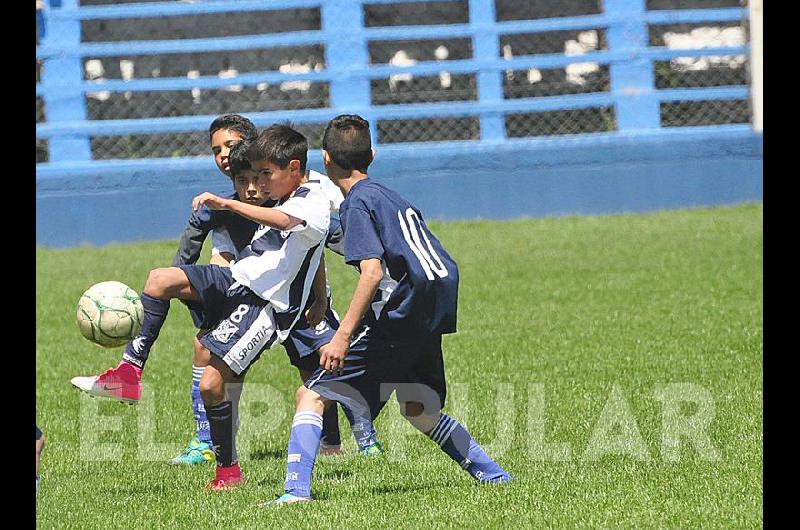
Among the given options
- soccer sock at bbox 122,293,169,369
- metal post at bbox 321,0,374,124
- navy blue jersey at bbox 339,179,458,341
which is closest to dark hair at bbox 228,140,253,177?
soccer sock at bbox 122,293,169,369

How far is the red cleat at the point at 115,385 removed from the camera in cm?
624

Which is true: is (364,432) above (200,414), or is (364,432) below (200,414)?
below

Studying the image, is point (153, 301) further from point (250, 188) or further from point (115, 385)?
point (250, 188)

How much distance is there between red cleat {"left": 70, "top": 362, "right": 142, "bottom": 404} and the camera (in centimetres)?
624

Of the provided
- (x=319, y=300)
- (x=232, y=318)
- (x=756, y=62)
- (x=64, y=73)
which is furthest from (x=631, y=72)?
(x=232, y=318)

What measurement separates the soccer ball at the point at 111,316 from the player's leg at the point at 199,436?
0.61 m

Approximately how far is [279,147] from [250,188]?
0.45 metres

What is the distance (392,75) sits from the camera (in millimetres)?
16312

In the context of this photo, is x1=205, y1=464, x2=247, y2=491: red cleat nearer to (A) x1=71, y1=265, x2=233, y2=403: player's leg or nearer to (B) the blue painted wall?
(A) x1=71, y1=265, x2=233, y2=403: player's leg

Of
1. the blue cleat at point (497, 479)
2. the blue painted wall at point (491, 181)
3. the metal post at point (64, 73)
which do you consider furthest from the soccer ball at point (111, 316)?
the metal post at point (64, 73)

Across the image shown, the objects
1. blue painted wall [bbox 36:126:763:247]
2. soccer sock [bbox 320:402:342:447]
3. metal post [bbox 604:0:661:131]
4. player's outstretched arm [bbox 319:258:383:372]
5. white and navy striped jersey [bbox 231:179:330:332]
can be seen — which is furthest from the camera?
metal post [bbox 604:0:661:131]

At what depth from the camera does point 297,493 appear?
222 inches

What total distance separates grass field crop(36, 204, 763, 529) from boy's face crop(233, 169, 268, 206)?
1.31 meters

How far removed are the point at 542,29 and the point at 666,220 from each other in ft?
9.24
